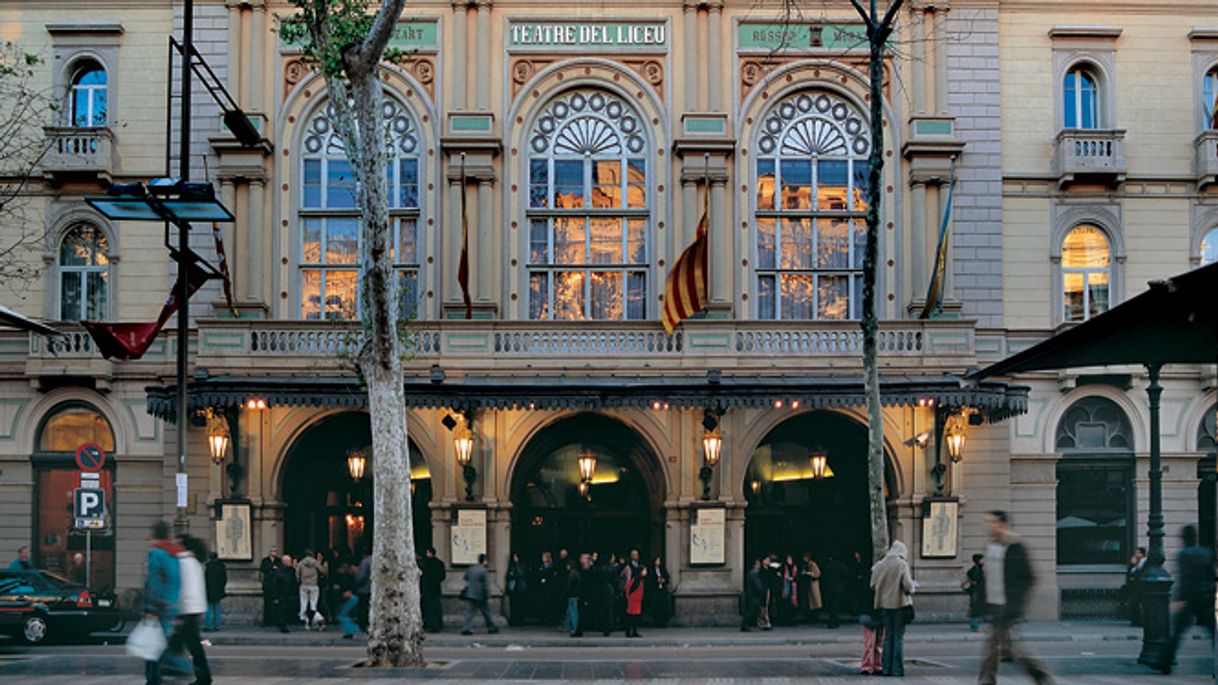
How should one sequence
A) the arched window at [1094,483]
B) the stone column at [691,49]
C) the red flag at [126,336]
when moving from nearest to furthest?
the red flag at [126,336], the stone column at [691,49], the arched window at [1094,483]

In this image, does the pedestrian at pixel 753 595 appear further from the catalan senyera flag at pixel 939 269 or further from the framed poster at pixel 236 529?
the framed poster at pixel 236 529

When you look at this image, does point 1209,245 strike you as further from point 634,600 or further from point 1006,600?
point 1006,600

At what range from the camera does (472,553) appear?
3098 cm

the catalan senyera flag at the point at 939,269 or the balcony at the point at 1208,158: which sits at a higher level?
the balcony at the point at 1208,158

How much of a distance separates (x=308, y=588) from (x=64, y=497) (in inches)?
293

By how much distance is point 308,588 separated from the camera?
29.6 metres

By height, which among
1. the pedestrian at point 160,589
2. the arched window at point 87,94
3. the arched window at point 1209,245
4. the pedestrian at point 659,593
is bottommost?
the pedestrian at point 659,593

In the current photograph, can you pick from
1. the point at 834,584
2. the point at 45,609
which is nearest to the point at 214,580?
the point at 45,609

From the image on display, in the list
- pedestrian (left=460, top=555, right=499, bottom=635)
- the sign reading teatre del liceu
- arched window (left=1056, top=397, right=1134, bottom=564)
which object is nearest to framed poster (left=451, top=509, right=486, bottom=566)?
pedestrian (left=460, top=555, right=499, bottom=635)

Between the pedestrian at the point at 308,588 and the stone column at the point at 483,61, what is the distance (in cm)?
1095

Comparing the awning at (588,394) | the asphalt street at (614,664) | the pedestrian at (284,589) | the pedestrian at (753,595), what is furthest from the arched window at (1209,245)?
the pedestrian at (284,589)

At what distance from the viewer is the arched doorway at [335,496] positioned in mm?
32844

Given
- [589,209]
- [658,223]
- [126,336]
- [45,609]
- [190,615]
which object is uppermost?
[589,209]

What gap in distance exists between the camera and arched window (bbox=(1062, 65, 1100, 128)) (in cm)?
3391
